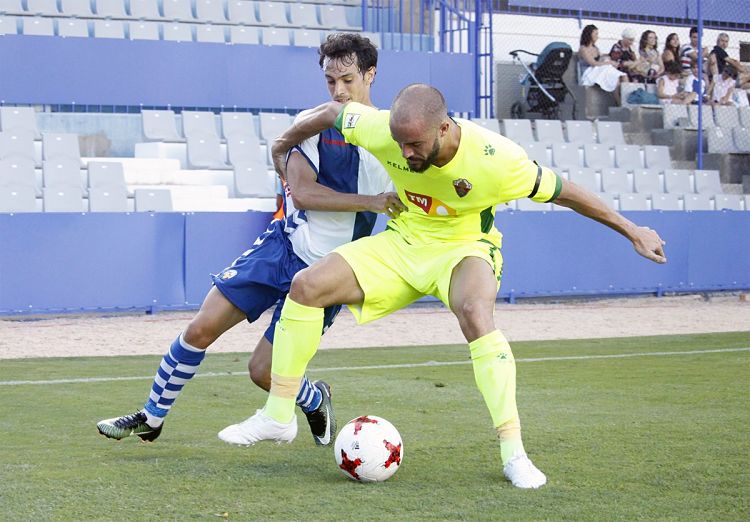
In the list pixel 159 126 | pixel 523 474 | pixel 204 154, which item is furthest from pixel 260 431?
pixel 159 126

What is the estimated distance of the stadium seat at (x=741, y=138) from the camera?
2191cm

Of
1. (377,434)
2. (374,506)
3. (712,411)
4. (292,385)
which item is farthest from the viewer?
(712,411)

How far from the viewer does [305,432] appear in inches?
265

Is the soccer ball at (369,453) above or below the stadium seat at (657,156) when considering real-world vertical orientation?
below

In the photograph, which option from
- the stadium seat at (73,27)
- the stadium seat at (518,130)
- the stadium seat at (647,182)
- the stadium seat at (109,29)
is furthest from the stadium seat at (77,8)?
the stadium seat at (647,182)

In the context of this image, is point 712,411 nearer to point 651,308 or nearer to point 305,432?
point 305,432

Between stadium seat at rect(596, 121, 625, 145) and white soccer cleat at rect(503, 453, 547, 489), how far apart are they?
16280mm

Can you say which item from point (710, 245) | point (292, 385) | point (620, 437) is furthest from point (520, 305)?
point (292, 385)

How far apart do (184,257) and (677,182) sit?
9237 millimetres

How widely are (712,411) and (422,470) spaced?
8.73ft

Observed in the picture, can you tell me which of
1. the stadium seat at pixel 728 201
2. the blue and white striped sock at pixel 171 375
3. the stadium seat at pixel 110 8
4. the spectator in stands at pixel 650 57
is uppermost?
the stadium seat at pixel 110 8

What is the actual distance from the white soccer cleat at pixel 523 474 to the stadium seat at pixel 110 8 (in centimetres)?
1501

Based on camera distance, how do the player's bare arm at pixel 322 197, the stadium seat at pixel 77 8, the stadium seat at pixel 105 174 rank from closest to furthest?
1. the player's bare arm at pixel 322 197
2. the stadium seat at pixel 105 174
3. the stadium seat at pixel 77 8

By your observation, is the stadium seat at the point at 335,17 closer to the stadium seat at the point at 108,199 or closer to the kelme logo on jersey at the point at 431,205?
the stadium seat at the point at 108,199
